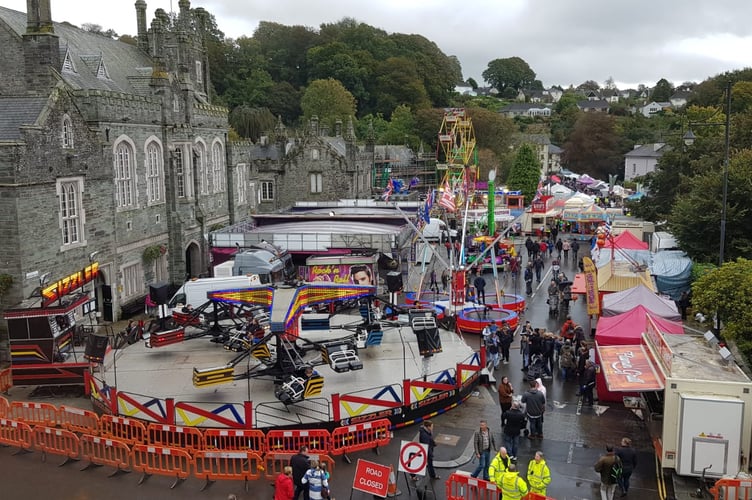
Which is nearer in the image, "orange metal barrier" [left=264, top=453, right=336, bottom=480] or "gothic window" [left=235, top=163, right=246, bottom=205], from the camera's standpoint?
"orange metal barrier" [left=264, top=453, right=336, bottom=480]

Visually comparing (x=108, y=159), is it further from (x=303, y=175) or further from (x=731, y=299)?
(x=303, y=175)

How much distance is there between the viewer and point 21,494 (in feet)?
43.0

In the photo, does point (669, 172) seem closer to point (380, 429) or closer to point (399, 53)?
point (380, 429)

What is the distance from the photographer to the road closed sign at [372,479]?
12.1 m

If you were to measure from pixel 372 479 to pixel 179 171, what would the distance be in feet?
79.3

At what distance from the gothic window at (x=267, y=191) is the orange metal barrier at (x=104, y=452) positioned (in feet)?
123

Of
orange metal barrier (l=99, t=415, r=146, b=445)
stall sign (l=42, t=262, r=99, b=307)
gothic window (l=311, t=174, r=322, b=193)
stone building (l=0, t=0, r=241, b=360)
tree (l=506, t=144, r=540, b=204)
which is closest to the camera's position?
orange metal barrier (l=99, t=415, r=146, b=445)

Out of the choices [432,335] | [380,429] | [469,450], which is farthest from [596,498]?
[432,335]

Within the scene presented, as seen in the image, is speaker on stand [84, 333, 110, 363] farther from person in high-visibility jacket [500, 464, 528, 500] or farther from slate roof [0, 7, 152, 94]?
slate roof [0, 7, 152, 94]

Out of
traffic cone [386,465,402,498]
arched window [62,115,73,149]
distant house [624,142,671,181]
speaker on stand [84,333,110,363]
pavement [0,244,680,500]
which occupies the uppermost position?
arched window [62,115,73,149]

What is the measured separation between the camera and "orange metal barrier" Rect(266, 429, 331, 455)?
46.5 ft

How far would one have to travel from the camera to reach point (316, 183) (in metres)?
51.0

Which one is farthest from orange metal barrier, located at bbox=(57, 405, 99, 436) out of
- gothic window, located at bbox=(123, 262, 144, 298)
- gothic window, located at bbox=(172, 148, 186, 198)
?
gothic window, located at bbox=(172, 148, 186, 198)

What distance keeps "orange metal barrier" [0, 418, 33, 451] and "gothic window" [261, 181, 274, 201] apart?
3665cm
